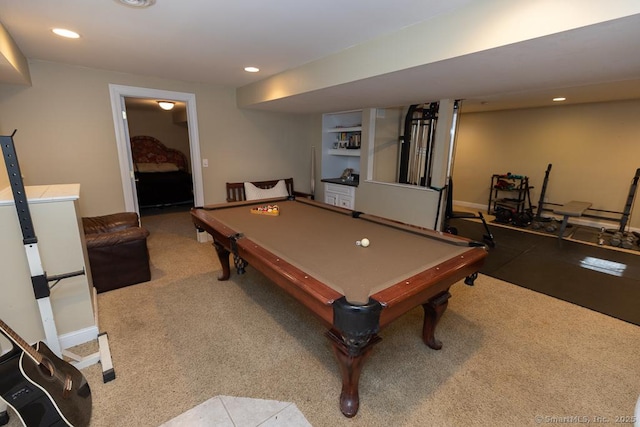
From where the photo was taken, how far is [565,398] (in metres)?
1.61

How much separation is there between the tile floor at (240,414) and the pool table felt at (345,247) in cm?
76

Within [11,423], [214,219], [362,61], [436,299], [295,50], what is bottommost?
[11,423]

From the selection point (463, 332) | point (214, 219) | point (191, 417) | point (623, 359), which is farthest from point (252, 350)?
point (623, 359)

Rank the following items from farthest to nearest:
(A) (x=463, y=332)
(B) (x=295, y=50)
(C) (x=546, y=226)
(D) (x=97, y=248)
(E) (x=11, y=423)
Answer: (C) (x=546, y=226), (D) (x=97, y=248), (B) (x=295, y=50), (A) (x=463, y=332), (E) (x=11, y=423)

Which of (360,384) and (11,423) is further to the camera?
(360,384)

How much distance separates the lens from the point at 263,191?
4.53 m

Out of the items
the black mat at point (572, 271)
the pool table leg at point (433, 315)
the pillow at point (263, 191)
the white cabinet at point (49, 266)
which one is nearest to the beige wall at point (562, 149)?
the black mat at point (572, 271)

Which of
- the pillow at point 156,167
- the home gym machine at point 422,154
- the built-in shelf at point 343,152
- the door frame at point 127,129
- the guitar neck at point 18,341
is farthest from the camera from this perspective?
the pillow at point 156,167

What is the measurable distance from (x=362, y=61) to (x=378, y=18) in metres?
0.43

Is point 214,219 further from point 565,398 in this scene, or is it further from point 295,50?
point 565,398

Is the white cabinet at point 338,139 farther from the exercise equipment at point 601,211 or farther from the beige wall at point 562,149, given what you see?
the exercise equipment at point 601,211

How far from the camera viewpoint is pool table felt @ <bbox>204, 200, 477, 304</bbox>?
149cm

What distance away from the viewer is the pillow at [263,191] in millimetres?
4414

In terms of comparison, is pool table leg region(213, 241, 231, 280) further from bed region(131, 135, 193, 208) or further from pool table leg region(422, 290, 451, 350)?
bed region(131, 135, 193, 208)
